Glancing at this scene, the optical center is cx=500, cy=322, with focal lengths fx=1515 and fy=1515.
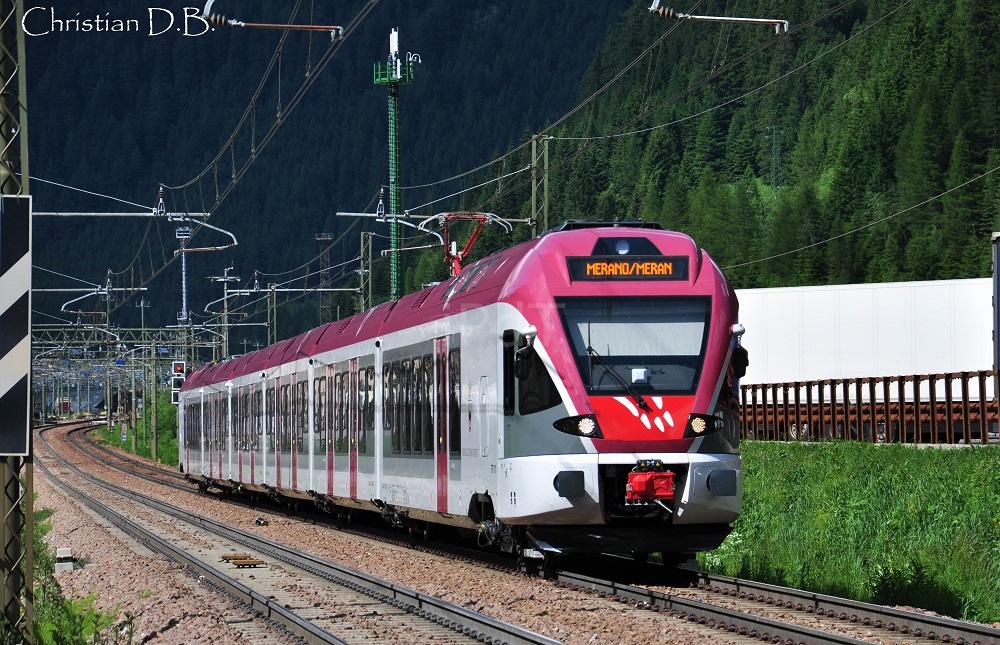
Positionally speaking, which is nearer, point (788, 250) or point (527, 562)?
point (527, 562)

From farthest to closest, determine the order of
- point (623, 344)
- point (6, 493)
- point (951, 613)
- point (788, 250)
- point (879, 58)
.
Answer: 1. point (879, 58)
2. point (788, 250)
3. point (623, 344)
4. point (951, 613)
5. point (6, 493)

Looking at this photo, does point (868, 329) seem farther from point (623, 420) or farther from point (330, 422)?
point (623, 420)

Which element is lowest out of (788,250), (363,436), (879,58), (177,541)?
(177,541)

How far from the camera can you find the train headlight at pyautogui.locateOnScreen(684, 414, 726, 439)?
1491 cm

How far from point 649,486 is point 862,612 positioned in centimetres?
281

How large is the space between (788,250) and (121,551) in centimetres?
12086

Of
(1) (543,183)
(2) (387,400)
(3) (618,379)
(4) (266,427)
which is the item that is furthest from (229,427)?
(3) (618,379)

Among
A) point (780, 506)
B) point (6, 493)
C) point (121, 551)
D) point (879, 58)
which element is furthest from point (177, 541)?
point (879, 58)

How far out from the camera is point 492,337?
16.0 m

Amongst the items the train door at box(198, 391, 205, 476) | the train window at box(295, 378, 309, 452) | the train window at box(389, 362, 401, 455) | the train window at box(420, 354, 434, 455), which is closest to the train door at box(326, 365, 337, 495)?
the train window at box(295, 378, 309, 452)

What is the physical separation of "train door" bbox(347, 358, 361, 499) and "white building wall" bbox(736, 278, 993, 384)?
825 inches

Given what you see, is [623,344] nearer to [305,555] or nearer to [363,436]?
[305,555]

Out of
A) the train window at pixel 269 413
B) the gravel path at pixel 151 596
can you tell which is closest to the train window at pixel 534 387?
the gravel path at pixel 151 596

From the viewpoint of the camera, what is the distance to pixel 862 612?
12.4m
